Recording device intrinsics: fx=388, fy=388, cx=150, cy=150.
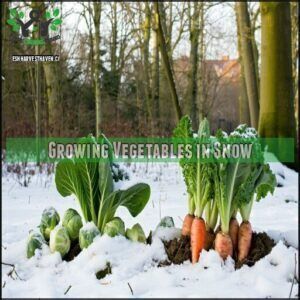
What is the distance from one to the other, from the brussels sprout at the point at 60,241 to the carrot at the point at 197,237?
19.1 inches

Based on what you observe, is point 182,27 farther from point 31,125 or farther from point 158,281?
point 158,281

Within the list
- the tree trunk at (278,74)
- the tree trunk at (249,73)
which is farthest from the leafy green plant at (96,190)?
the tree trunk at (249,73)

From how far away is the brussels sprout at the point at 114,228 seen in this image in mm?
1478

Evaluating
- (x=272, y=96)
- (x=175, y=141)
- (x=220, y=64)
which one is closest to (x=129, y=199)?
(x=175, y=141)

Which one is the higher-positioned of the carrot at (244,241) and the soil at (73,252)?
the carrot at (244,241)

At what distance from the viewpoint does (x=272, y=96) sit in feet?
15.9

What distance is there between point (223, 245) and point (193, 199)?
224mm

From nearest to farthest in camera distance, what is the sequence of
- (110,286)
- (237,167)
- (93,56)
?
(110,286) < (237,167) < (93,56)

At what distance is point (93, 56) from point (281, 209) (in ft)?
19.1

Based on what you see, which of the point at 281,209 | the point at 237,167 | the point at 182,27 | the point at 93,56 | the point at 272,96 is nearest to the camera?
the point at 237,167

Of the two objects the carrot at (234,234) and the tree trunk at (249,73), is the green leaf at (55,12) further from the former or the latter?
the tree trunk at (249,73)

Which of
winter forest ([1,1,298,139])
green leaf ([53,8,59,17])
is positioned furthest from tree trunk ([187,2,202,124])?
green leaf ([53,8,59,17])

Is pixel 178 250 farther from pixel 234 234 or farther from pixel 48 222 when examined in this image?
pixel 48 222

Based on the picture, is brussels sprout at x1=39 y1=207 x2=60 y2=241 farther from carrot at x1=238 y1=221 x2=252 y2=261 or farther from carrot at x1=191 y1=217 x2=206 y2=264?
carrot at x1=238 y1=221 x2=252 y2=261
